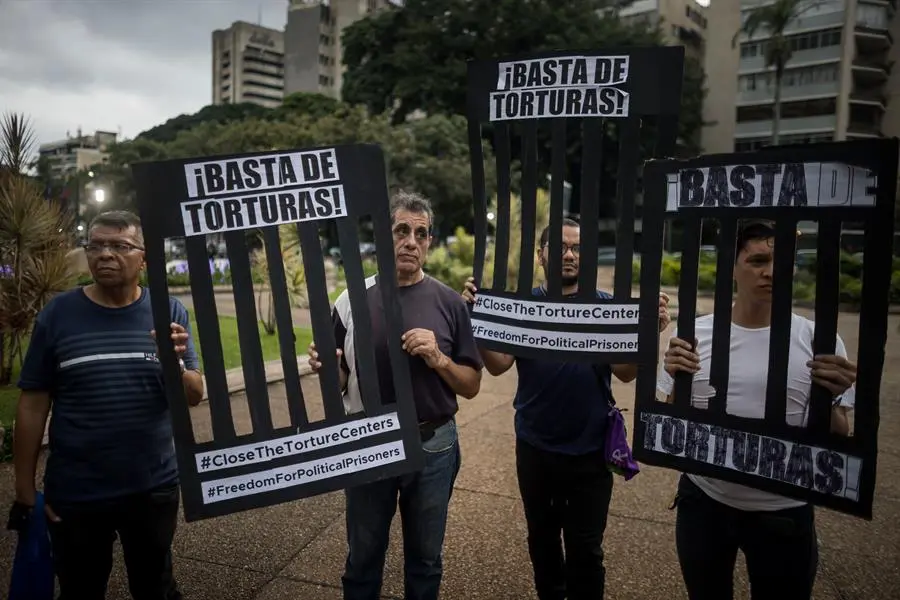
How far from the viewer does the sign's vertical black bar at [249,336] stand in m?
2.24

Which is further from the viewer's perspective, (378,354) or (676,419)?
(378,354)

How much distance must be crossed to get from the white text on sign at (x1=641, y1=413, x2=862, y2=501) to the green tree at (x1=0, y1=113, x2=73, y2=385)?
22.0 ft

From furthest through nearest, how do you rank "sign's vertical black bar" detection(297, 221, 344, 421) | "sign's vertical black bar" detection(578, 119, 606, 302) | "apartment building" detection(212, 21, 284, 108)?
"apartment building" detection(212, 21, 284, 108) → "sign's vertical black bar" detection(578, 119, 606, 302) → "sign's vertical black bar" detection(297, 221, 344, 421)

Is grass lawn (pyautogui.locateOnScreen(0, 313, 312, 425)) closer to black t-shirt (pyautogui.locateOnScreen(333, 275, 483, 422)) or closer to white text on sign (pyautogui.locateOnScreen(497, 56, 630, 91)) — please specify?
black t-shirt (pyautogui.locateOnScreen(333, 275, 483, 422))

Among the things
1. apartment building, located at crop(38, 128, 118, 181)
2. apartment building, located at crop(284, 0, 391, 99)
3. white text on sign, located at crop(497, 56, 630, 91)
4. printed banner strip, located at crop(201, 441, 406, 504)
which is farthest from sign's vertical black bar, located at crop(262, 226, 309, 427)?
apartment building, located at crop(284, 0, 391, 99)

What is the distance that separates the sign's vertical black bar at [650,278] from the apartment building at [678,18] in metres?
55.2

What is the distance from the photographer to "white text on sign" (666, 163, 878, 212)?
1902mm

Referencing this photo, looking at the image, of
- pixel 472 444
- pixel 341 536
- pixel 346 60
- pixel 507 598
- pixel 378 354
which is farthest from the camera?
pixel 346 60

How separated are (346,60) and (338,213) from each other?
44.2m

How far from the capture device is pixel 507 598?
344 centimetres

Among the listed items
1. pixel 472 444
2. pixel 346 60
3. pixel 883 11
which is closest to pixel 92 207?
pixel 346 60

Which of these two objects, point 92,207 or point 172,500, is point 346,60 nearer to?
point 92,207

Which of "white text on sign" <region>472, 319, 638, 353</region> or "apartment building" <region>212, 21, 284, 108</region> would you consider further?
"apartment building" <region>212, 21, 284, 108</region>

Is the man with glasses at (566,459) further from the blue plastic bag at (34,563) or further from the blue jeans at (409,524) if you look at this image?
the blue plastic bag at (34,563)
